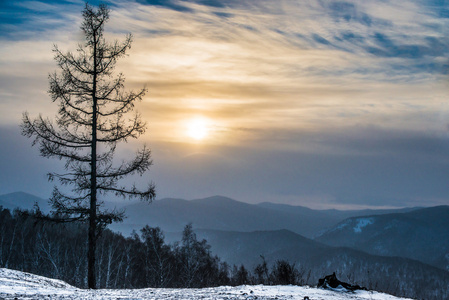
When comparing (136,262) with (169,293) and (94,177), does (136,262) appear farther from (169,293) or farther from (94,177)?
(169,293)

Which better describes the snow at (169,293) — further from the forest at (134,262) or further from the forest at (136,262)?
the forest at (134,262)

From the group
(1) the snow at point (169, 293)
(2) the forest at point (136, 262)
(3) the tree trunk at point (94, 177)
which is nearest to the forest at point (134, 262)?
(2) the forest at point (136, 262)

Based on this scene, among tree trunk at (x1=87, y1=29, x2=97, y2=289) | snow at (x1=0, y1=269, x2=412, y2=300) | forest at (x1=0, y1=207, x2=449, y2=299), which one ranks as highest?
tree trunk at (x1=87, y1=29, x2=97, y2=289)

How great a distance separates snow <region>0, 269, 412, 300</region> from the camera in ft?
35.9

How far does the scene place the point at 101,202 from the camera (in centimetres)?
1778

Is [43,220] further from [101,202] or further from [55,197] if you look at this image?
[101,202]

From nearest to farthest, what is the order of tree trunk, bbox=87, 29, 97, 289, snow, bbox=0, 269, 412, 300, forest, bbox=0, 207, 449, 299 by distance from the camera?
snow, bbox=0, 269, 412, 300 < tree trunk, bbox=87, 29, 97, 289 < forest, bbox=0, 207, 449, 299

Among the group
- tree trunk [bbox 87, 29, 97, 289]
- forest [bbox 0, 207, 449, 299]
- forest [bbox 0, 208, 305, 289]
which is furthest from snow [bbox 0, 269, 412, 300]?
forest [bbox 0, 208, 305, 289]

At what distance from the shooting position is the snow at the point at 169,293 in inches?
431

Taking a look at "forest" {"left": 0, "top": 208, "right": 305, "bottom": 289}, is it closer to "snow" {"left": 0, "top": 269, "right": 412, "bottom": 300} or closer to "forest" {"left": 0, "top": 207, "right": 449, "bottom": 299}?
"forest" {"left": 0, "top": 207, "right": 449, "bottom": 299}

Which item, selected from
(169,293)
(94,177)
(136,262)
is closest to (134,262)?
(136,262)

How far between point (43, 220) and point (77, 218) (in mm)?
1535

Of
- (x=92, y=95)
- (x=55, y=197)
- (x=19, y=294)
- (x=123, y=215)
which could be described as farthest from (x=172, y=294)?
(x=92, y=95)

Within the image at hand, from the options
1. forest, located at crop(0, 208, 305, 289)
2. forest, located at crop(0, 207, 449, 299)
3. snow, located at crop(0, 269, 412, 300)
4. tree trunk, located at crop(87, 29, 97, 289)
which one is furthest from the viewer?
forest, located at crop(0, 208, 305, 289)
